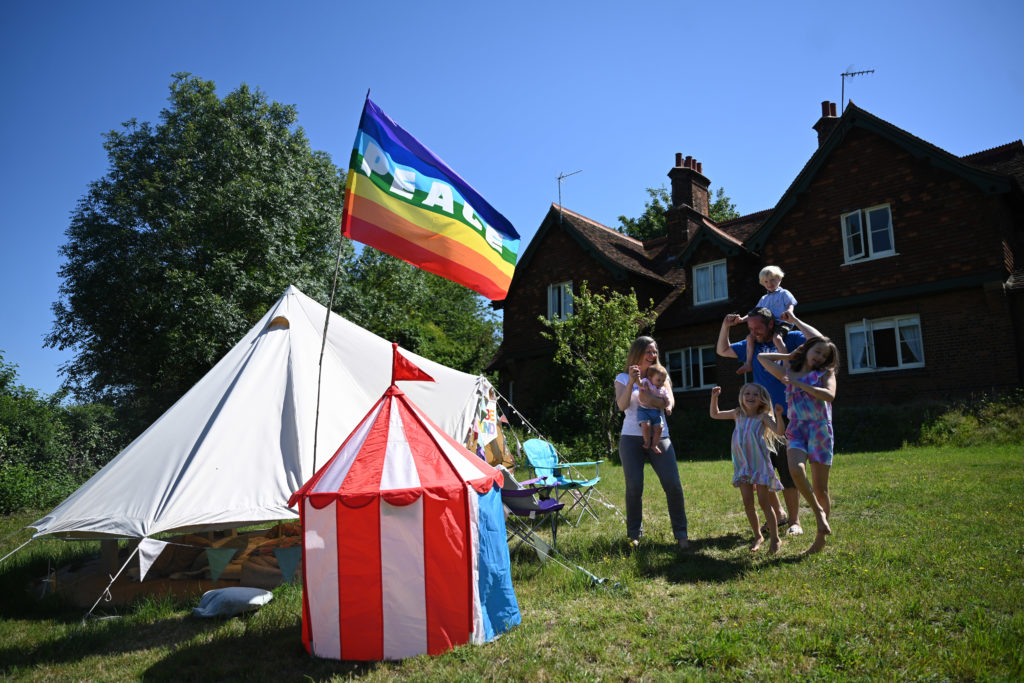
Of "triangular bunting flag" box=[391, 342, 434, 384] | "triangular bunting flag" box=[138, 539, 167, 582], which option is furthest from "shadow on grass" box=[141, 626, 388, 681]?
"triangular bunting flag" box=[391, 342, 434, 384]

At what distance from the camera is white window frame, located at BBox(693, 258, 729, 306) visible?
16.5 meters

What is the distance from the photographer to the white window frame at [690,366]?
53.9 ft

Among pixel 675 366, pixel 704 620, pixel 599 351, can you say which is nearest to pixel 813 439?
pixel 704 620

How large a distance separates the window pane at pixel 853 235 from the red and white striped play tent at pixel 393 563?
42.9 ft

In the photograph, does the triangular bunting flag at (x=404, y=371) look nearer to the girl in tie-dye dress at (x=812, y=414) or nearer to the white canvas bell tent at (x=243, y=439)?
the white canvas bell tent at (x=243, y=439)

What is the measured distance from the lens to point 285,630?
4242 mm

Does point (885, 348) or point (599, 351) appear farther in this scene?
point (599, 351)

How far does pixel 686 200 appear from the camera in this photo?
763 inches

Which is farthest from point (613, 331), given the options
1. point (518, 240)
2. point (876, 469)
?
point (518, 240)

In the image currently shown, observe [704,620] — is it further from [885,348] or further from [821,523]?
[885,348]

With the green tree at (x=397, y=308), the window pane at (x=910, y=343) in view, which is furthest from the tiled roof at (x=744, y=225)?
the green tree at (x=397, y=308)

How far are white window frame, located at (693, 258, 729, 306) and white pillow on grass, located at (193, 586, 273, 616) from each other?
14.1m

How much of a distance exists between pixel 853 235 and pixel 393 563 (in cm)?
1381

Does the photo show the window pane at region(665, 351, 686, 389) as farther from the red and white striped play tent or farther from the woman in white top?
the red and white striped play tent
